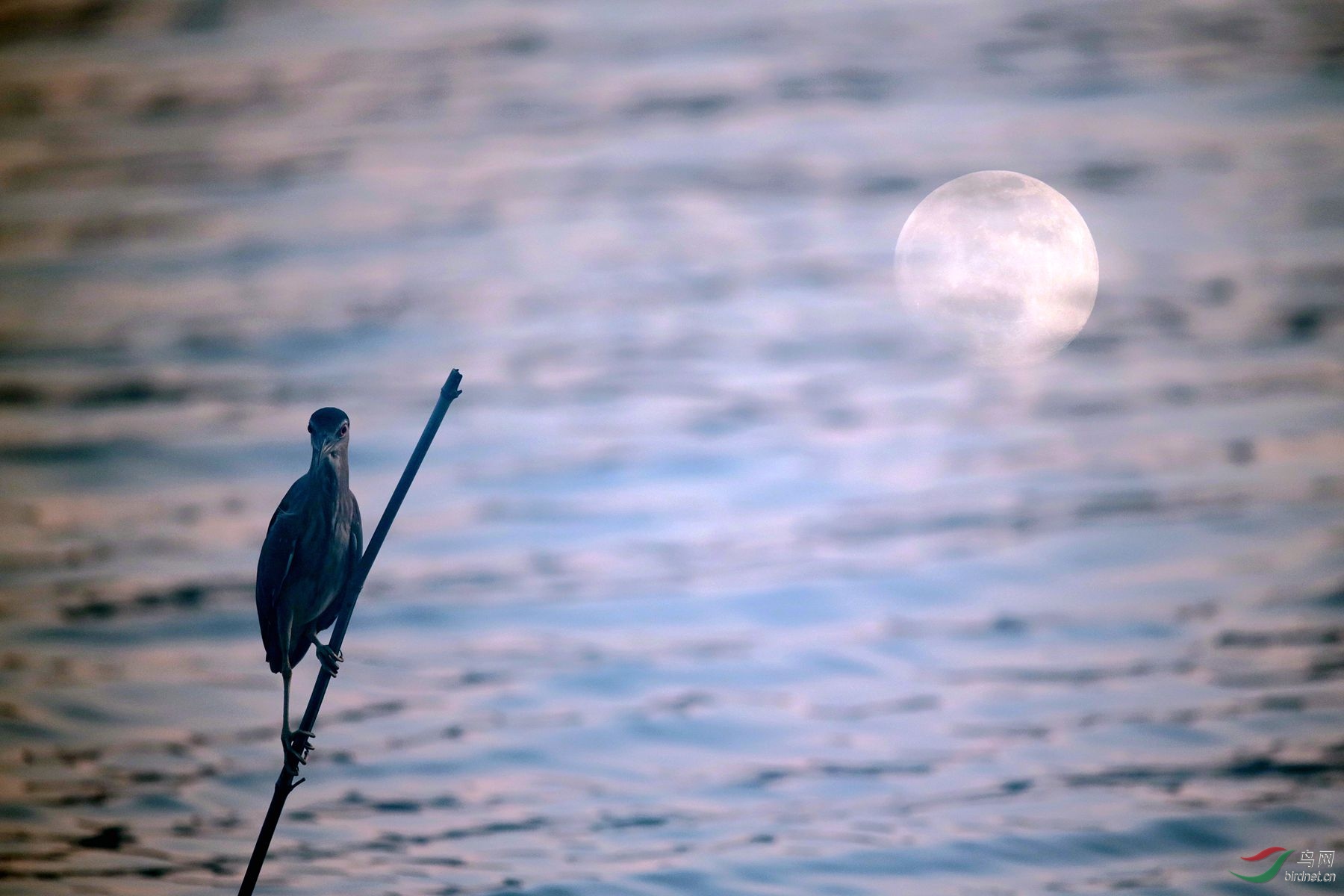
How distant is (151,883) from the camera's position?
25.1 feet

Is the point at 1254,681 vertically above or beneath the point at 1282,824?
above

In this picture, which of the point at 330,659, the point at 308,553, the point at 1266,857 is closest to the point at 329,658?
the point at 330,659

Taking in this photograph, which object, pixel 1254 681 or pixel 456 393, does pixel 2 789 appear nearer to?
pixel 456 393

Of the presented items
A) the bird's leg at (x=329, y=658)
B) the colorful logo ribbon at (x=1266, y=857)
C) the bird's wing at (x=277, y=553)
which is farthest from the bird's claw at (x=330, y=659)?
the colorful logo ribbon at (x=1266, y=857)

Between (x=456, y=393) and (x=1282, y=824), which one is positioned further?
(x=1282, y=824)

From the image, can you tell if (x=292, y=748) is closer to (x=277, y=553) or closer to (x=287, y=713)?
(x=287, y=713)

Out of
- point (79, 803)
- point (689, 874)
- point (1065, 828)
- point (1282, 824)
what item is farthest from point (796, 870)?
point (79, 803)

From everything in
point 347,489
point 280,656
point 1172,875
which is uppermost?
point 347,489

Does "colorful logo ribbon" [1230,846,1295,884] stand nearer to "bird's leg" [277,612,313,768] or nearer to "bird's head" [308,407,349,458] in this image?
"bird's leg" [277,612,313,768]

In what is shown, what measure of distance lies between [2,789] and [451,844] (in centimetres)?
380
